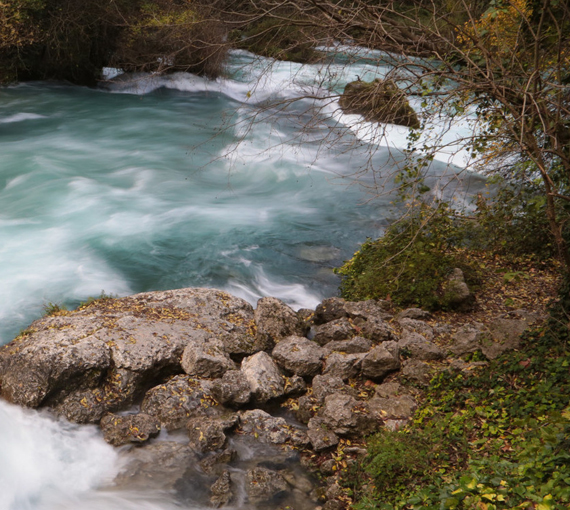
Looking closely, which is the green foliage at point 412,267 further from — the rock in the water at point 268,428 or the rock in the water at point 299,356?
the rock in the water at point 268,428

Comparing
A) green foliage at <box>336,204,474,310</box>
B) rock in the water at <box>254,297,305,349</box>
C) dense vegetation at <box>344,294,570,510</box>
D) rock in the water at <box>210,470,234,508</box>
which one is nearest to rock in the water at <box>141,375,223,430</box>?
rock in the water at <box>210,470,234,508</box>

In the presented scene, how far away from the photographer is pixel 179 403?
232 inches

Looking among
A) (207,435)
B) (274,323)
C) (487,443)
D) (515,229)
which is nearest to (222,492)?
(207,435)

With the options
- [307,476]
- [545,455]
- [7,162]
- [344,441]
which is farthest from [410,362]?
[7,162]

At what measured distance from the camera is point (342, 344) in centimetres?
687

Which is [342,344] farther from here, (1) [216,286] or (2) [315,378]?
(1) [216,286]

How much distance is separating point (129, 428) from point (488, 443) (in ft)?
11.0

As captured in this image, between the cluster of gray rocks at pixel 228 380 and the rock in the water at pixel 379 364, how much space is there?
0.01 metres

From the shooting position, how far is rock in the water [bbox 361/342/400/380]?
247 inches

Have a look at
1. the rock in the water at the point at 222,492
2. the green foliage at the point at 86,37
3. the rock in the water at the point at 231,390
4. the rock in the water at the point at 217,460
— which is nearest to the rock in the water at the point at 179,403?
the rock in the water at the point at 231,390

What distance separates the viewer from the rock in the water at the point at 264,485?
492 cm

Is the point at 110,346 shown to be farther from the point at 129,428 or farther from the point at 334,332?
the point at 334,332

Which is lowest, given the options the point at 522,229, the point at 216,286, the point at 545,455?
the point at 216,286

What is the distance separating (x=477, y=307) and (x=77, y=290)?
5879 mm
